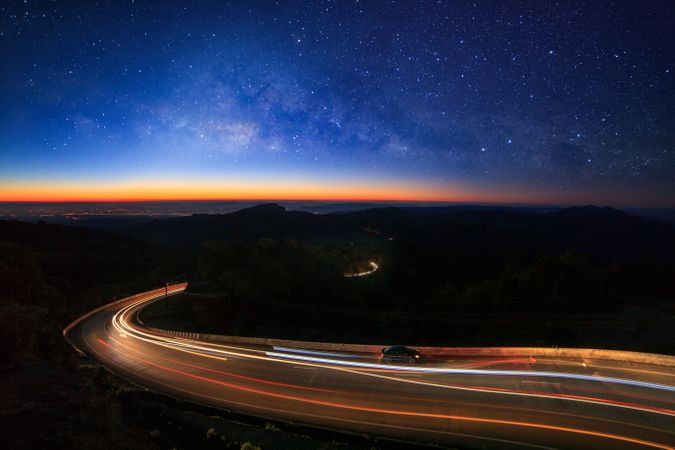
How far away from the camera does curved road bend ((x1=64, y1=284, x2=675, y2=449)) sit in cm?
1031

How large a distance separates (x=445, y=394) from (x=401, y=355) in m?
3.87

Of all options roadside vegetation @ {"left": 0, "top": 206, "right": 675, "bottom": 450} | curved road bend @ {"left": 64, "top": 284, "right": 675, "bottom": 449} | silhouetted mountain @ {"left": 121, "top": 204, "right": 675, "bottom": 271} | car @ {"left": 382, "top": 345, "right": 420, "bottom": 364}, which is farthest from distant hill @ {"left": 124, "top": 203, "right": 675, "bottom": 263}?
car @ {"left": 382, "top": 345, "right": 420, "bottom": 364}

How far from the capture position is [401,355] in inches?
659

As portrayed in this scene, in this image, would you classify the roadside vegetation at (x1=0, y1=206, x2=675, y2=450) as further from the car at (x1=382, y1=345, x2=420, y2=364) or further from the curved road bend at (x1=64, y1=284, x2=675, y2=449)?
the car at (x1=382, y1=345, x2=420, y2=364)

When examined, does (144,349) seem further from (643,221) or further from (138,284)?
(643,221)

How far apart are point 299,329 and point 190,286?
1461 cm

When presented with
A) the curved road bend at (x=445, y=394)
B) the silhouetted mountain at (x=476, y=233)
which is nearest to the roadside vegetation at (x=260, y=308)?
the curved road bend at (x=445, y=394)

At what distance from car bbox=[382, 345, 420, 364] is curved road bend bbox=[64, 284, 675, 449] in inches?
20.3

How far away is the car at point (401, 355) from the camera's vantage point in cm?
1662

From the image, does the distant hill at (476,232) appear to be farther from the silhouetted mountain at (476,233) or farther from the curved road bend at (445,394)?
the curved road bend at (445,394)

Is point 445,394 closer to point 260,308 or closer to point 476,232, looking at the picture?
point 260,308

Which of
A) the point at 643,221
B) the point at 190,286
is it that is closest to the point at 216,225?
the point at 190,286

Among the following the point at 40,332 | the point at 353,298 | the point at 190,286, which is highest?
the point at 40,332

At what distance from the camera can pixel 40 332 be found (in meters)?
15.1
